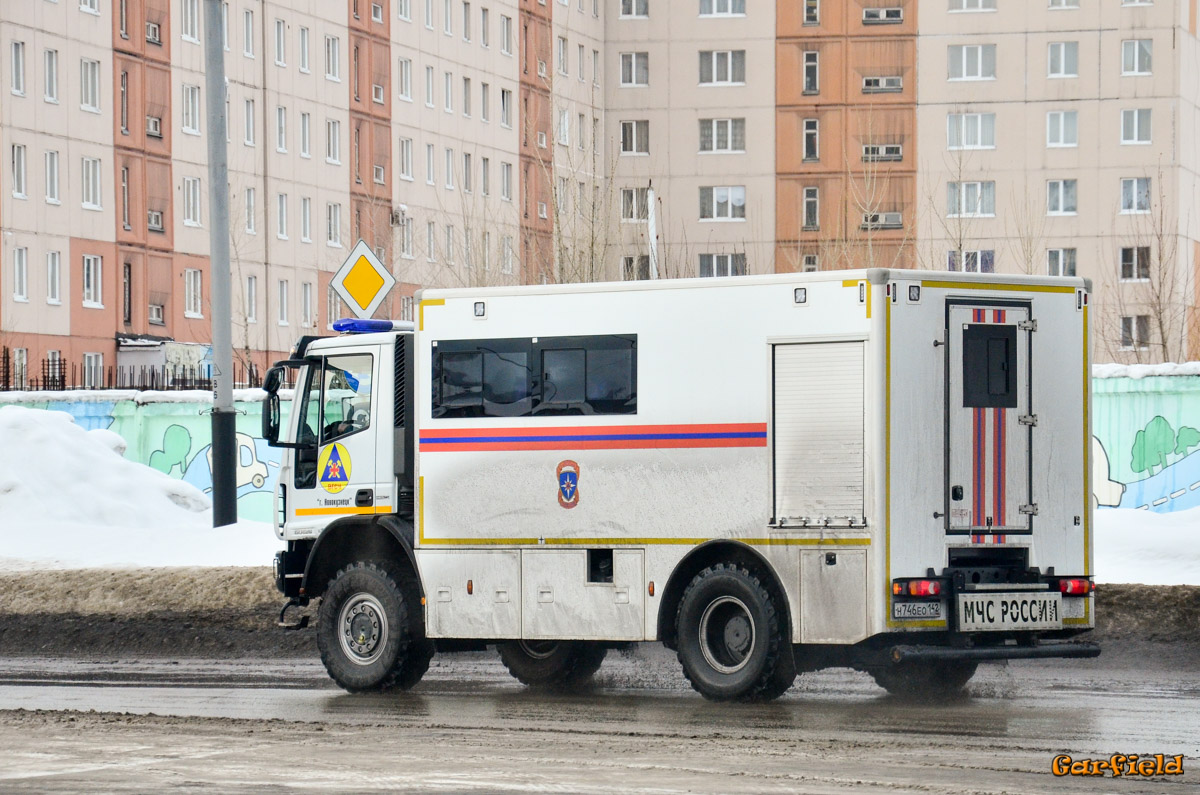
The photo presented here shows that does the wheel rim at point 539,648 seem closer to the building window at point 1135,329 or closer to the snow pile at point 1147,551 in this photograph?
the snow pile at point 1147,551

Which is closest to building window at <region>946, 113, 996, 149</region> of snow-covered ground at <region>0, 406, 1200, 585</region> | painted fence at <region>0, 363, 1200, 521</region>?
painted fence at <region>0, 363, 1200, 521</region>

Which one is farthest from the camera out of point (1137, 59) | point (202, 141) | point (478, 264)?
point (1137, 59)

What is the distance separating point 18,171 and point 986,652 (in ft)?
159

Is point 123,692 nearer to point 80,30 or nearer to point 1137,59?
point 80,30

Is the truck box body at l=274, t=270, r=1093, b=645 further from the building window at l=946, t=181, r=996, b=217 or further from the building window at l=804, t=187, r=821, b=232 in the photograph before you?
the building window at l=804, t=187, r=821, b=232

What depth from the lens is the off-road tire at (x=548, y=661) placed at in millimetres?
15414

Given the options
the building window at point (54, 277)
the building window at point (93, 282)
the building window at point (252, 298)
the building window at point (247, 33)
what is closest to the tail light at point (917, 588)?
the building window at point (54, 277)

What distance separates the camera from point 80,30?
5966cm

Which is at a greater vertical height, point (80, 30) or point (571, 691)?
point (80, 30)

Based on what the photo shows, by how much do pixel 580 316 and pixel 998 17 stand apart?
71.1m

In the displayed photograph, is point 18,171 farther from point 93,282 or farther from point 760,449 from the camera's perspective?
point 760,449

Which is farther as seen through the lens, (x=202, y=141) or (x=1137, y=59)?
(x=1137, y=59)

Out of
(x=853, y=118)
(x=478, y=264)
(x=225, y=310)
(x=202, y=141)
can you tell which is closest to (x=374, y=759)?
(x=225, y=310)

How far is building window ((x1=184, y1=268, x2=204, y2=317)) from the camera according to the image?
64.6 metres
